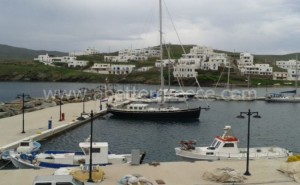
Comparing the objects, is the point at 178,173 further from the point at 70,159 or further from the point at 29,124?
the point at 29,124

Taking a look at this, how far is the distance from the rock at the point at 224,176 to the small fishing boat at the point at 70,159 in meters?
7.85

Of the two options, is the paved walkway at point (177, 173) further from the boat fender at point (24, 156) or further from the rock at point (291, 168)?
the boat fender at point (24, 156)

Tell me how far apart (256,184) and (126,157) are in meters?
10.5

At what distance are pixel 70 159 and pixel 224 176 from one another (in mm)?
11354

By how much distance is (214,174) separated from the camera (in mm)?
20578

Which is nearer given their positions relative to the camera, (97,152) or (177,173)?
(177,173)

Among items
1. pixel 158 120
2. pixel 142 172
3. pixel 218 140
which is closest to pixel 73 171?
pixel 142 172

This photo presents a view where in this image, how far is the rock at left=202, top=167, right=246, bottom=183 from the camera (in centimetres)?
2030

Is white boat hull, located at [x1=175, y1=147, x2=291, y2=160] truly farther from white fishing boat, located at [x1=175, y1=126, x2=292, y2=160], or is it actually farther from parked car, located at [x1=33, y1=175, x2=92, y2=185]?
parked car, located at [x1=33, y1=175, x2=92, y2=185]

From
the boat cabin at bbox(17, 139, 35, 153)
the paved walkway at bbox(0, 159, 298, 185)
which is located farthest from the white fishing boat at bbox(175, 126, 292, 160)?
the boat cabin at bbox(17, 139, 35, 153)

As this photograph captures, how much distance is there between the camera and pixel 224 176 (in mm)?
20344

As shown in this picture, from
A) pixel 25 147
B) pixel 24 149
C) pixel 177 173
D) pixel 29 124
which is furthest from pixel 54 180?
pixel 29 124

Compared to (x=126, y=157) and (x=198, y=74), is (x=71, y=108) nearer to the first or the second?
(x=126, y=157)

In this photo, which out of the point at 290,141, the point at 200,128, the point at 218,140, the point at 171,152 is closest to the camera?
the point at 218,140
